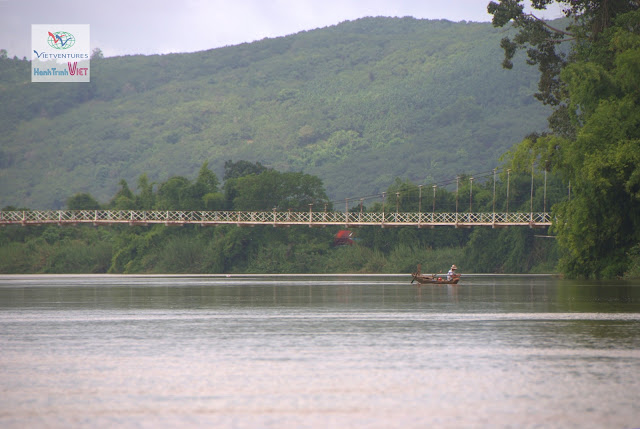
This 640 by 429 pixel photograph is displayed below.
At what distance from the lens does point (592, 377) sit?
1235 centimetres

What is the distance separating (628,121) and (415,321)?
17.0 m

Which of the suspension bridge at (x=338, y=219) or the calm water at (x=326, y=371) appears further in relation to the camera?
the suspension bridge at (x=338, y=219)

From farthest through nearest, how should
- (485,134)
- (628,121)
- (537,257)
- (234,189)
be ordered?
(485,134) < (234,189) < (537,257) < (628,121)

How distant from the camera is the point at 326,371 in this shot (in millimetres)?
13281

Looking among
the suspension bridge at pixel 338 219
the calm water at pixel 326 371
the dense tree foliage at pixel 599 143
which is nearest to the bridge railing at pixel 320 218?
the suspension bridge at pixel 338 219

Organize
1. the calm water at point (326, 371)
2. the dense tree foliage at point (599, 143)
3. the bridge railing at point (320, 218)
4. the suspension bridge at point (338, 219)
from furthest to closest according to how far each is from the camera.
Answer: the bridge railing at point (320, 218), the suspension bridge at point (338, 219), the dense tree foliage at point (599, 143), the calm water at point (326, 371)

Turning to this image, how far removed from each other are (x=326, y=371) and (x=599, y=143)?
26386mm

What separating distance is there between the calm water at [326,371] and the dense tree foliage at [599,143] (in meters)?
→ 12.8

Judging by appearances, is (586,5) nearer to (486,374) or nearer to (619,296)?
(619,296)

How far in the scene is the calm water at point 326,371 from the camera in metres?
9.98

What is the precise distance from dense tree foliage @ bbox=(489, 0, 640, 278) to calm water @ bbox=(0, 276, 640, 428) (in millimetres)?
12848

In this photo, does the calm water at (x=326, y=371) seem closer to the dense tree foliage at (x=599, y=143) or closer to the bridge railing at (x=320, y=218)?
the dense tree foliage at (x=599, y=143)

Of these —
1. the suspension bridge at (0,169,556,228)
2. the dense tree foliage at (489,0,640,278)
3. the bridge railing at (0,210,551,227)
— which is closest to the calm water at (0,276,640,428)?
the dense tree foliage at (489,0,640,278)

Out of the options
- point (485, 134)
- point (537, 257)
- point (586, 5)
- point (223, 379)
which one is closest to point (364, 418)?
A: point (223, 379)
